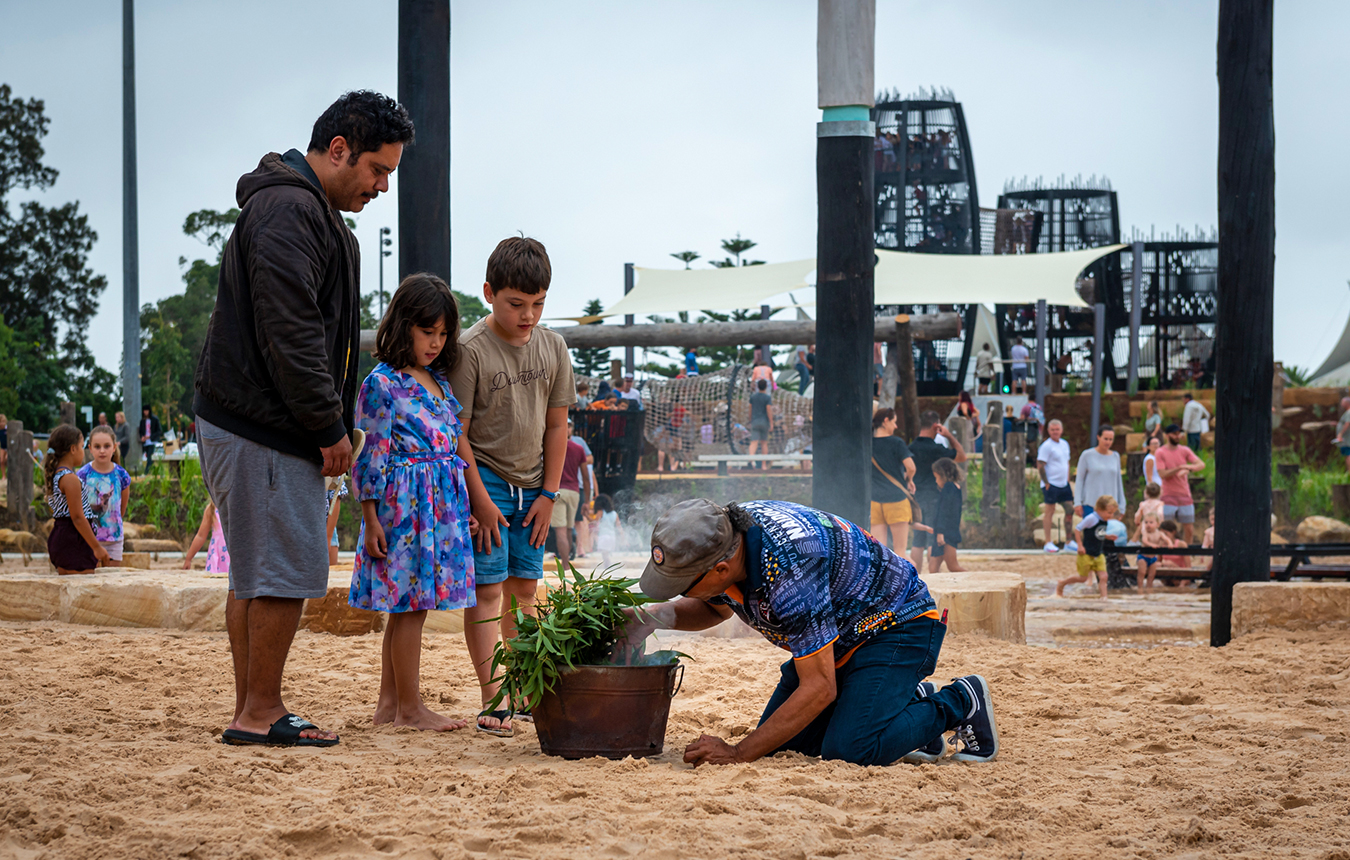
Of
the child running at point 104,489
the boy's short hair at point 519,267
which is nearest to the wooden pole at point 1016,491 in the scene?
the child running at point 104,489

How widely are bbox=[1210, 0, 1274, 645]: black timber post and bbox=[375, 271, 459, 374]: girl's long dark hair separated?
439 centimetres

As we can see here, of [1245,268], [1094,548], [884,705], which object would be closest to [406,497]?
[884,705]

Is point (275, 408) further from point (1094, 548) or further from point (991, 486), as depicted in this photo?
point (991, 486)

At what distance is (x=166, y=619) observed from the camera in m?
6.34

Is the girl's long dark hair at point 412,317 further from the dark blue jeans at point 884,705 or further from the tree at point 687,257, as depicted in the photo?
the tree at point 687,257

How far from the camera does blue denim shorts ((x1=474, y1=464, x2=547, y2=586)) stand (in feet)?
13.0

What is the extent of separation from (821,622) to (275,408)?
160 centimetres

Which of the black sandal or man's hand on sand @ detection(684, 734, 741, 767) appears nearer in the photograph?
man's hand on sand @ detection(684, 734, 741, 767)

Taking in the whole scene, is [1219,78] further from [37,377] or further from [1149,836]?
[37,377]

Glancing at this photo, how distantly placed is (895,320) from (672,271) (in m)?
9.37

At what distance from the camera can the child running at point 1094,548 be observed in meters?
9.77

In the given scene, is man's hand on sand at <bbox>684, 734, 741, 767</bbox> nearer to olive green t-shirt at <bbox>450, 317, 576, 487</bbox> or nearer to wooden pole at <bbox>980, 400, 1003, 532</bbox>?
olive green t-shirt at <bbox>450, 317, 576, 487</bbox>

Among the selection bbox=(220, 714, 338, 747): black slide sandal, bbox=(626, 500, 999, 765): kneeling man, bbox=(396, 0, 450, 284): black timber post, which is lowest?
bbox=(220, 714, 338, 747): black slide sandal

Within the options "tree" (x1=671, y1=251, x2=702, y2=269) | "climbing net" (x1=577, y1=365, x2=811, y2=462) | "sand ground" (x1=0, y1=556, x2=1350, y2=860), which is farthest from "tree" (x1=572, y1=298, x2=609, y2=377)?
"sand ground" (x1=0, y1=556, x2=1350, y2=860)
